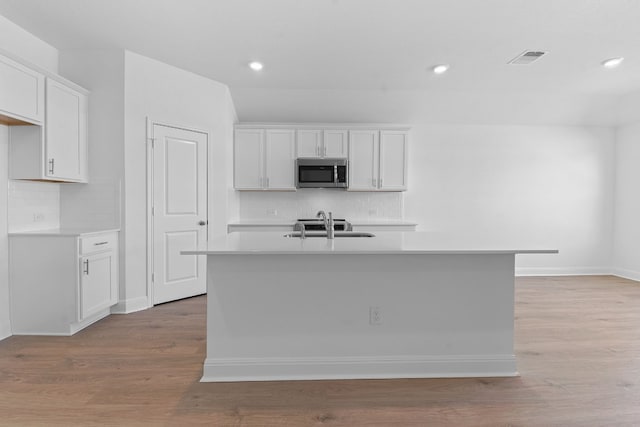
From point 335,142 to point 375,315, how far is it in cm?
330

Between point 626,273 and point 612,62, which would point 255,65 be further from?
point 626,273

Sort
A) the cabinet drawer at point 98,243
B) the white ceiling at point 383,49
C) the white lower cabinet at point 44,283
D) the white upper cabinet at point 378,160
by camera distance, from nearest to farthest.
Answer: the white ceiling at point 383,49 → the white lower cabinet at point 44,283 → the cabinet drawer at point 98,243 → the white upper cabinet at point 378,160

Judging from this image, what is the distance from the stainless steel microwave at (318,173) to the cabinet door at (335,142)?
141mm

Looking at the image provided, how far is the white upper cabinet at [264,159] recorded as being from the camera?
5.18 metres

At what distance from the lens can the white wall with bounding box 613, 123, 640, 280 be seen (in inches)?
219

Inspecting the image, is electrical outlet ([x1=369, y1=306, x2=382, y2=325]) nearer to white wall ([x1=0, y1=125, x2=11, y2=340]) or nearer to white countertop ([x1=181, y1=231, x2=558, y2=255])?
white countertop ([x1=181, y1=231, x2=558, y2=255])

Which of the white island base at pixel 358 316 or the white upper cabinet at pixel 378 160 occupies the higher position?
the white upper cabinet at pixel 378 160

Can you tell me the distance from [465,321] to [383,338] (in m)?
0.56

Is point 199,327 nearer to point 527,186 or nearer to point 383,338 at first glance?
point 383,338

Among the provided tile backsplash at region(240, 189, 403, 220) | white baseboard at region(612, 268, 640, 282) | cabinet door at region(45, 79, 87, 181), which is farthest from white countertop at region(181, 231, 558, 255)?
white baseboard at region(612, 268, 640, 282)

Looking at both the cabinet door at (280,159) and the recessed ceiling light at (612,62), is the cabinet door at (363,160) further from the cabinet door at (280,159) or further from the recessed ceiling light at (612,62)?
the recessed ceiling light at (612,62)

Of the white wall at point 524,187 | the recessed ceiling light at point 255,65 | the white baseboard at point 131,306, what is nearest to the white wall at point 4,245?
the white baseboard at point 131,306

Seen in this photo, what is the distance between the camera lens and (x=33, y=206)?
3.45 m

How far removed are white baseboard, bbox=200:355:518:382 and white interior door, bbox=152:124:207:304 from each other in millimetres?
2091
